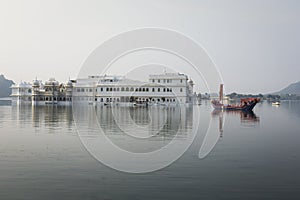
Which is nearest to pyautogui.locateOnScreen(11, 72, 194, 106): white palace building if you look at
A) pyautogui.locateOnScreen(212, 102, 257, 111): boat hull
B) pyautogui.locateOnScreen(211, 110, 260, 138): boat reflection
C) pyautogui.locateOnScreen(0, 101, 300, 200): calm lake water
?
pyautogui.locateOnScreen(212, 102, 257, 111): boat hull

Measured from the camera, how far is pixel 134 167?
30.0 feet

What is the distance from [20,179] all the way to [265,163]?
701 centimetres

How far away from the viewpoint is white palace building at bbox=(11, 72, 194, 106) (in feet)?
202

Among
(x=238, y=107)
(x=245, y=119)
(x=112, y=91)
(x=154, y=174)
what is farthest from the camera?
(x=112, y=91)

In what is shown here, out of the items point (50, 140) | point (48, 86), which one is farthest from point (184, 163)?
point (48, 86)

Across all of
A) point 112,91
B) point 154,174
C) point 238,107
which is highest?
point 112,91

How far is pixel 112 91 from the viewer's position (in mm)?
64062

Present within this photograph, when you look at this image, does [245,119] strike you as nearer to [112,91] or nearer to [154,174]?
[154,174]

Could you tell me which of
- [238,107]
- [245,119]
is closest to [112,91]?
[238,107]

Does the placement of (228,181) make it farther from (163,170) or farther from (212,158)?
(212,158)

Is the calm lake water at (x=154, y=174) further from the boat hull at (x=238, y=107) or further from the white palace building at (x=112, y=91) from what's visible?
the white palace building at (x=112, y=91)

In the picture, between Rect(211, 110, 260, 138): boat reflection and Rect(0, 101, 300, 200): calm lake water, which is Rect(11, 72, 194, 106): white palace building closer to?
Rect(211, 110, 260, 138): boat reflection

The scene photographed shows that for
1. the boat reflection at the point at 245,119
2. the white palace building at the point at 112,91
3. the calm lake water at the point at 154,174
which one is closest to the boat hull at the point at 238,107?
the boat reflection at the point at 245,119

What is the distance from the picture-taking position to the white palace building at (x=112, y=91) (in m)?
61.5
